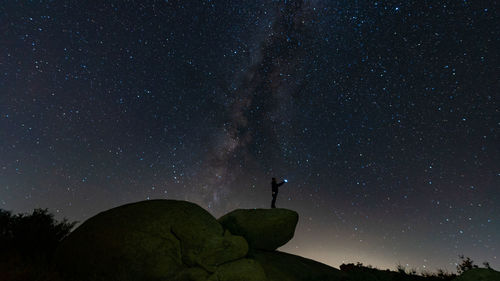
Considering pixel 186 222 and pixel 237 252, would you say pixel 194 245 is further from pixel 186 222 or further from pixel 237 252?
pixel 237 252

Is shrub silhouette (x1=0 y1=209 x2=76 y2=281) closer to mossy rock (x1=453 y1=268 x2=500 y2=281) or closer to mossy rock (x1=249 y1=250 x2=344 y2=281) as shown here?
mossy rock (x1=249 y1=250 x2=344 y2=281)

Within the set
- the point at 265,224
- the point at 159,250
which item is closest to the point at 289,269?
the point at 265,224

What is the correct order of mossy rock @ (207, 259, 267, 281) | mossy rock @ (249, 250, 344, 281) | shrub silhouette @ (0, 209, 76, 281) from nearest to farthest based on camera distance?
shrub silhouette @ (0, 209, 76, 281) → mossy rock @ (207, 259, 267, 281) → mossy rock @ (249, 250, 344, 281)

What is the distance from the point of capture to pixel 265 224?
11672mm

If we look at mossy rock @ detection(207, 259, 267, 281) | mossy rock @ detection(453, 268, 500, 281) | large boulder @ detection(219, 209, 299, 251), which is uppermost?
large boulder @ detection(219, 209, 299, 251)

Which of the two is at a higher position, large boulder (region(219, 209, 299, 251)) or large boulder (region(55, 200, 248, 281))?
large boulder (region(219, 209, 299, 251))

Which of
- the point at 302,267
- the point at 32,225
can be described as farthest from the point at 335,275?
the point at 32,225

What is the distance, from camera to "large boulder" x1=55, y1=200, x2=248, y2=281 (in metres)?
7.60

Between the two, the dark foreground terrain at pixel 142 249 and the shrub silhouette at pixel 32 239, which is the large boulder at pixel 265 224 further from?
the shrub silhouette at pixel 32 239

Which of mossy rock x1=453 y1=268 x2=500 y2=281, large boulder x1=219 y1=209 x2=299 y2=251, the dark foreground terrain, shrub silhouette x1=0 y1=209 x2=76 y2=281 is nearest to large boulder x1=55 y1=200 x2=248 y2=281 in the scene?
the dark foreground terrain

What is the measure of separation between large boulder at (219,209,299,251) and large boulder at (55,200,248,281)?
85.1 inches

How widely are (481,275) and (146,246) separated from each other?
33.6 feet

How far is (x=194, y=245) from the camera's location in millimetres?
8484

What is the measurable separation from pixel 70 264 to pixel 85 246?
0.59 metres
